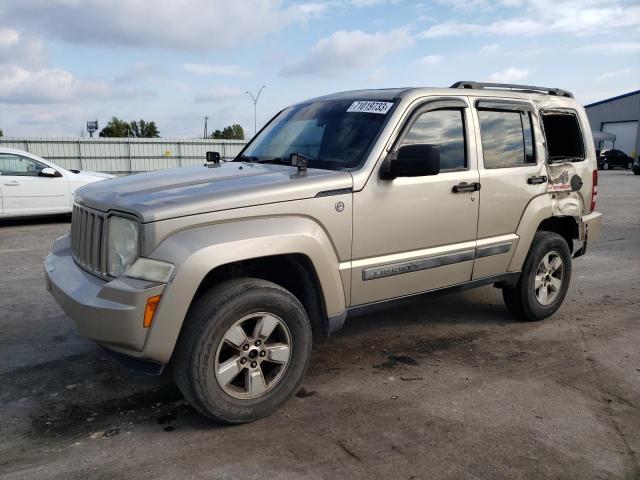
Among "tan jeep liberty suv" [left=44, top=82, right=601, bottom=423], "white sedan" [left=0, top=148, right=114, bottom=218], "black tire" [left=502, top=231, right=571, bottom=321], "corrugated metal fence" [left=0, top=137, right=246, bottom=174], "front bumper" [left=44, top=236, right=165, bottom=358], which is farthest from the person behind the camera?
"corrugated metal fence" [left=0, top=137, right=246, bottom=174]

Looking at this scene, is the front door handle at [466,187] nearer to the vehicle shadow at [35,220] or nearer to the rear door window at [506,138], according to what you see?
the rear door window at [506,138]

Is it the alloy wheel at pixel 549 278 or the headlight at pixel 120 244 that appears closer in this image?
the headlight at pixel 120 244

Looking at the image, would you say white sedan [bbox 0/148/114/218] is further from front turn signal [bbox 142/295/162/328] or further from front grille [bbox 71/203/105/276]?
front turn signal [bbox 142/295/162/328]

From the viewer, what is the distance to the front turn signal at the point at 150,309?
2750 millimetres

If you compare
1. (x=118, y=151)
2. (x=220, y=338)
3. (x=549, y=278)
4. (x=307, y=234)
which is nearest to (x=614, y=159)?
(x=118, y=151)

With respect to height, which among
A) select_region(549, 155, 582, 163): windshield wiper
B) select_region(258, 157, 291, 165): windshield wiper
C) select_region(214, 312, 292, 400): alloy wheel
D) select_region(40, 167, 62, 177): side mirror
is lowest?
select_region(214, 312, 292, 400): alloy wheel

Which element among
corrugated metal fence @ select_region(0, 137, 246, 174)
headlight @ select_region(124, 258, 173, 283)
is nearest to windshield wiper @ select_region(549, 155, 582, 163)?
headlight @ select_region(124, 258, 173, 283)

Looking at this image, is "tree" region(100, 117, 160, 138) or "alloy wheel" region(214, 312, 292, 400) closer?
"alloy wheel" region(214, 312, 292, 400)

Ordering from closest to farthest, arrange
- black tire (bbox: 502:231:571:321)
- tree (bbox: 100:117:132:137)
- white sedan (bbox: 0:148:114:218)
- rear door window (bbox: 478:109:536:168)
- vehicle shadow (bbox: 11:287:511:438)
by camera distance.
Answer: vehicle shadow (bbox: 11:287:511:438)
rear door window (bbox: 478:109:536:168)
black tire (bbox: 502:231:571:321)
white sedan (bbox: 0:148:114:218)
tree (bbox: 100:117:132:137)

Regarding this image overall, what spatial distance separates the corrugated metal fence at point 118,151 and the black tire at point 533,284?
65.8ft

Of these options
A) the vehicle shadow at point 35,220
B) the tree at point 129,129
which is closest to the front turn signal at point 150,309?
the vehicle shadow at point 35,220

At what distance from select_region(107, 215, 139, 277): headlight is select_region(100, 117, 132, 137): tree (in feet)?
235

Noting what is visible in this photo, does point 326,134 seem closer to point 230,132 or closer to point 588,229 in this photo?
point 588,229

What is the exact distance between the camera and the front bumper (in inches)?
108
